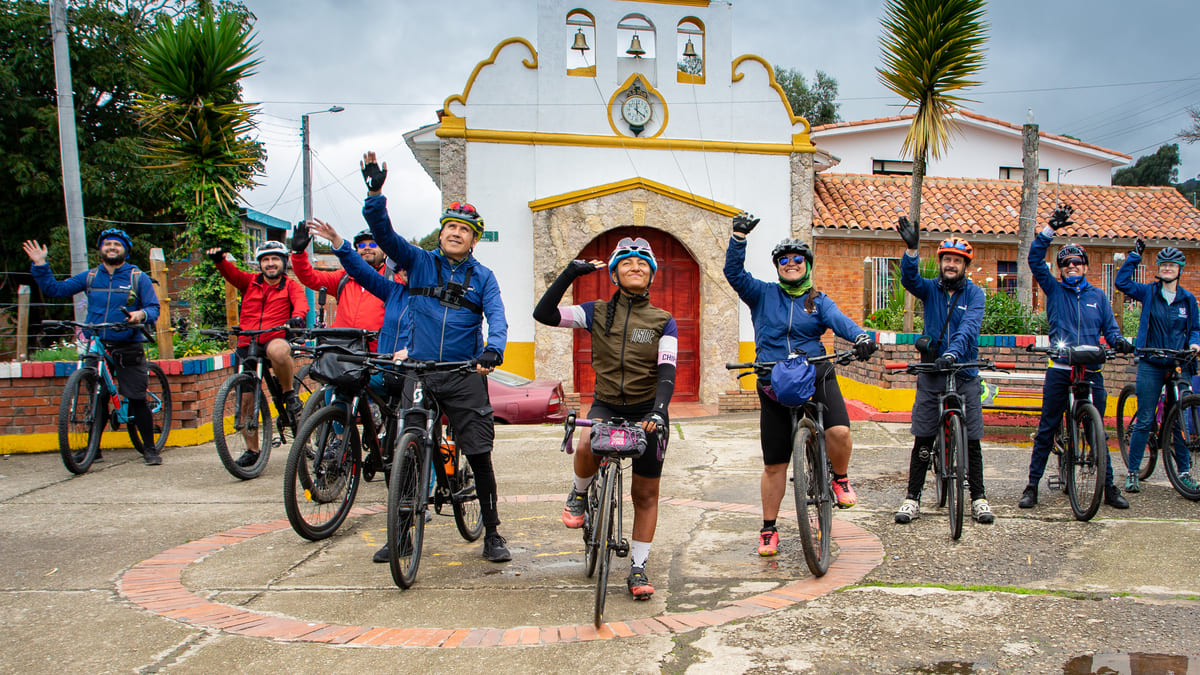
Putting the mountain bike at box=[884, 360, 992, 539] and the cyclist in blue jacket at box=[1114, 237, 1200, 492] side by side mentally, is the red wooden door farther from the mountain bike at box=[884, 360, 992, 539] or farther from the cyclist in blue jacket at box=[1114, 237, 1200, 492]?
the mountain bike at box=[884, 360, 992, 539]

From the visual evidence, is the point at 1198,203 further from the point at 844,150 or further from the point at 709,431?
the point at 709,431

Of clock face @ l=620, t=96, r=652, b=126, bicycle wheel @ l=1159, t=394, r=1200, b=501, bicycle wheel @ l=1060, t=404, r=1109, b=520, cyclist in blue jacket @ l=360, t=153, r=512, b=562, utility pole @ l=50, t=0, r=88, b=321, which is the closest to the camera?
cyclist in blue jacket @ l=360, t=153, r=512, b=562

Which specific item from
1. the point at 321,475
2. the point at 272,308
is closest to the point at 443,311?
the point at 321,475

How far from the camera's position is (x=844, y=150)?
25031 millimetres

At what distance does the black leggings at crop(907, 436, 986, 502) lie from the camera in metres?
5.51

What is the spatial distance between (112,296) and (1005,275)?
1604 cm

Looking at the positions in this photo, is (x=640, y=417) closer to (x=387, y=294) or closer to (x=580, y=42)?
(x=387, y=294)

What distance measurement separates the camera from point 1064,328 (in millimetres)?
6188

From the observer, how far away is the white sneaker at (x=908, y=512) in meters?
5.43

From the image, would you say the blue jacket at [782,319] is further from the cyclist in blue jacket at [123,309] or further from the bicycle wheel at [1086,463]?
the cyclist in blue jacket at [123,309]

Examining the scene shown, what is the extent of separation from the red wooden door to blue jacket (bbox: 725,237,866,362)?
8.79m

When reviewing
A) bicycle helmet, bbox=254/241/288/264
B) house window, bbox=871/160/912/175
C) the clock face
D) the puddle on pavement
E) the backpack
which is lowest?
the puddle on pavement

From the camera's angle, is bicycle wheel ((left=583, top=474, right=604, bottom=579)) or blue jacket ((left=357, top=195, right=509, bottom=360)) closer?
bicycle wheel ((left=583, top=474, right=604, bottom=579))

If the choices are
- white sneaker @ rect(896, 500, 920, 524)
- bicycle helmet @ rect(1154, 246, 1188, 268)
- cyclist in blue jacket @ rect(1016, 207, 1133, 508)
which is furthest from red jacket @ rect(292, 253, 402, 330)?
bicycle helmet @ rect(1154, 246, 1188, 268)
